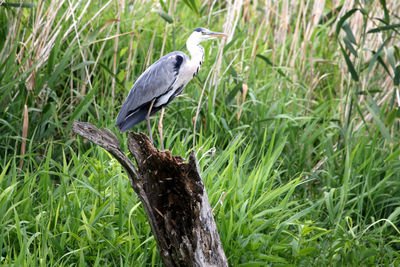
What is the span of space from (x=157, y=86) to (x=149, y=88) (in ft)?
0.21

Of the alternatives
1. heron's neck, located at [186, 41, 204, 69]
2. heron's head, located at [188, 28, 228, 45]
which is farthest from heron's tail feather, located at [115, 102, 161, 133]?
heron's head, located at [188, 28, 228, 45]

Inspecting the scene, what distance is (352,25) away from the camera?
4.57 metres

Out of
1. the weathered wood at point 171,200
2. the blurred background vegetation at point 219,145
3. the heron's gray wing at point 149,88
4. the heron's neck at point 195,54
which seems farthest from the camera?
the heron's neck at point 195,54

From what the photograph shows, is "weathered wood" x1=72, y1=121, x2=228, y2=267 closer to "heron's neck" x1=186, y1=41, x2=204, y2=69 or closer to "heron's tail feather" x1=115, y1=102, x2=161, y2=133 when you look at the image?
"heron's tail feather" x1=115, y1=102, x2=161, y2=133

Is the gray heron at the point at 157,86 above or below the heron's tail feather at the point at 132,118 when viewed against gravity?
above

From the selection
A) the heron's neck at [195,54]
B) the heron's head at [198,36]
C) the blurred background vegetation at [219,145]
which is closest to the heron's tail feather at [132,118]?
the blurred background vegetation at [219,145]

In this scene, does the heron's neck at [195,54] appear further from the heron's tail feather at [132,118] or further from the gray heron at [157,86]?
the heron's tail feather at [132,118]

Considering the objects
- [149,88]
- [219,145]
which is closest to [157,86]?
[149,88]

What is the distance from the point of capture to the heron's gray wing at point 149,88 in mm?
3393

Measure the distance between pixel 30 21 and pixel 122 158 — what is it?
2.35 m

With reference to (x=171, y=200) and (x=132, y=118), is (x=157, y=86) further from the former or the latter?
(x=171, y=200)

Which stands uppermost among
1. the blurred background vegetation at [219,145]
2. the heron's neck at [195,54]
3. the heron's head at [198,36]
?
the heron's head at [198,36]

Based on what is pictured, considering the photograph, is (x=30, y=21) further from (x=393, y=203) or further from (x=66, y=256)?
(x=393, y=203)

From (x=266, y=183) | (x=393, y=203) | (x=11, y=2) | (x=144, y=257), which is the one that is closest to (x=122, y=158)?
(x=144, y=257)
